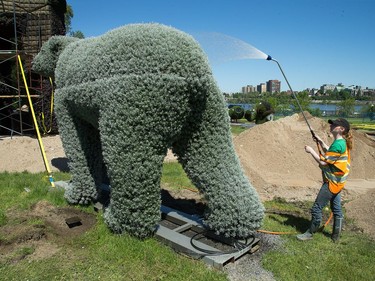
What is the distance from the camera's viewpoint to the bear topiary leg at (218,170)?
11.0 feet

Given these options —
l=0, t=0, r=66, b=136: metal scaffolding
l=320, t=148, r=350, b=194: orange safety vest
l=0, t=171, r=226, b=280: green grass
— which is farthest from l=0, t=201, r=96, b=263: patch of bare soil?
l=0, t=0, r=66, b=136: metal scaffolding

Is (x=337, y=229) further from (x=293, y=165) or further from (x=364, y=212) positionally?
(x=293, y=165)

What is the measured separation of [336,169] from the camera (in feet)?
12.3

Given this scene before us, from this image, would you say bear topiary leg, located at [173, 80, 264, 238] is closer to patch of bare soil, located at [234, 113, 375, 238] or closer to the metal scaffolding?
patch of bare soil, located at [234, 113, 375, 238]

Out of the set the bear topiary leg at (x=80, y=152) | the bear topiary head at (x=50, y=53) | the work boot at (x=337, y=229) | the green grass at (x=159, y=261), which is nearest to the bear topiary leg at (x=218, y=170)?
the green grass at (x=159, y=261)

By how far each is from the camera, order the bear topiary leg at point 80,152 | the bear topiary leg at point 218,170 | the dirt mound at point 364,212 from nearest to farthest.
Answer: the bear topiary leg at point 218,170, the bear topiary leg at point 80,152, the dirt mound at point 364,212

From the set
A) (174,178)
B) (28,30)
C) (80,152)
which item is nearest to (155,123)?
(80,152)

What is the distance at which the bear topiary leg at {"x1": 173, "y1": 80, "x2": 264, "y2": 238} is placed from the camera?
336cm

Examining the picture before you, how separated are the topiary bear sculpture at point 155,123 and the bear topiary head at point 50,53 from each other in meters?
1.32

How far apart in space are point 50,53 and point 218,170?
11.3 ft

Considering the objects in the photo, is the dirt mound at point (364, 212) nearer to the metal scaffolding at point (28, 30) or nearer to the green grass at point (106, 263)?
the green grass at point (106, 263)

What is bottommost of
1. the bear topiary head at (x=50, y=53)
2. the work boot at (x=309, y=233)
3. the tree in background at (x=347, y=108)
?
the tree in background at (x=347, y=108)

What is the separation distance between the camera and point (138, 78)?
3.09m

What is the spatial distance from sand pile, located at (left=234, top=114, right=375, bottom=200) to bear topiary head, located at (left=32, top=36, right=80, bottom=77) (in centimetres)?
453
